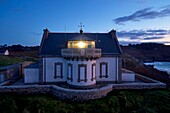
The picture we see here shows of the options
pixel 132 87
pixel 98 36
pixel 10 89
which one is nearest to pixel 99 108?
pixel 132 87

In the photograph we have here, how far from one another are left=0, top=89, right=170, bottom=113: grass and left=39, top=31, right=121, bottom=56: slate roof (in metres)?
5.66

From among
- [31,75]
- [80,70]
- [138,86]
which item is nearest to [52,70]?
[31,75]

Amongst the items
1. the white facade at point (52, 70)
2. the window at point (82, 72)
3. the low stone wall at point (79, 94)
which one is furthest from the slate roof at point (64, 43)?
the low stone wall at point (79, 94)

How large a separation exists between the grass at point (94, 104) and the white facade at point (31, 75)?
4074 mm

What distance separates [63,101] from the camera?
17.8 m

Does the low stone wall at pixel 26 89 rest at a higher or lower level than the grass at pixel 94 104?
higher

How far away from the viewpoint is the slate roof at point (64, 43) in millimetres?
22328

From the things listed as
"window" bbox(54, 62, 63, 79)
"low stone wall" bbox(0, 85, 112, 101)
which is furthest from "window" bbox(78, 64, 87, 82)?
"window" bbox(54, 62, 63, 79)

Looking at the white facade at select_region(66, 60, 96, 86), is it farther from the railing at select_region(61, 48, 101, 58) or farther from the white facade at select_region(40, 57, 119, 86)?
the railing at select_region(61, 48, 101, 58)

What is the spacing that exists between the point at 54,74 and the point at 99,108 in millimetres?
7632

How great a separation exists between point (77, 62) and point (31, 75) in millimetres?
6414

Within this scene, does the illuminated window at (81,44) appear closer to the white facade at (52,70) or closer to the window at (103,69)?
the white facade at (52,70)

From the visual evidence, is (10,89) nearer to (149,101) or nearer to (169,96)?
(149,101)

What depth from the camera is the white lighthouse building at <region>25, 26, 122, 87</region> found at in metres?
20.2
